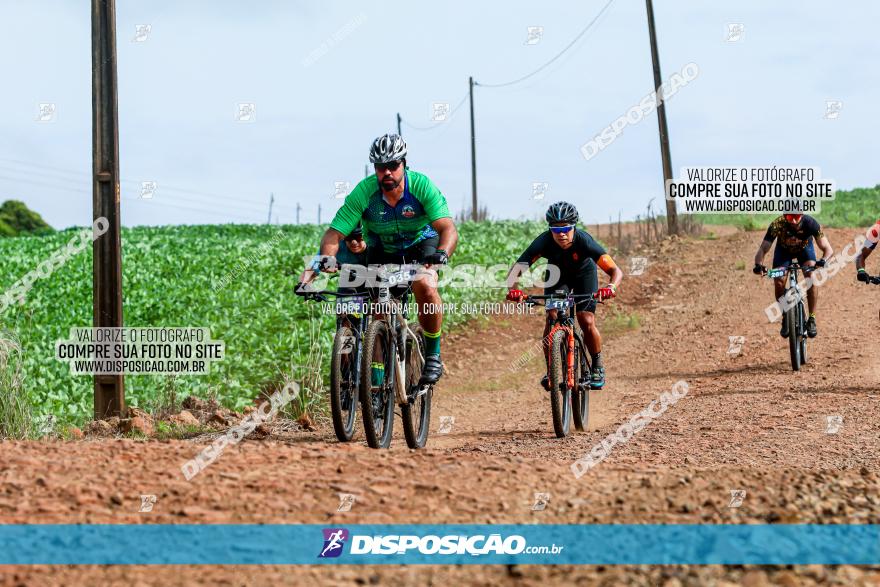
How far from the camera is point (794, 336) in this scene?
1284 centimetres

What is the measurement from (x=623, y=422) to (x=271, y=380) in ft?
20.5

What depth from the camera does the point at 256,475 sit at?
5262mm

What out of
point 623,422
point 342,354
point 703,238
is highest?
point 703,238

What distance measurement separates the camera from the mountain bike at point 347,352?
728 centimetres

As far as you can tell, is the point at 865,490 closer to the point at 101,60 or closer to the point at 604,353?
the point at 101,60

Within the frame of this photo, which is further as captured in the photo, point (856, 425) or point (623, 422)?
point (623, 422)

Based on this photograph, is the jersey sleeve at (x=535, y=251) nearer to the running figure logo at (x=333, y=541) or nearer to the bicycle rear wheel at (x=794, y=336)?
the bicycle rear wheel at (x=794, y=336)

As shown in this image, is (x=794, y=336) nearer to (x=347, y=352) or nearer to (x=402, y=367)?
(x=402, y=367)

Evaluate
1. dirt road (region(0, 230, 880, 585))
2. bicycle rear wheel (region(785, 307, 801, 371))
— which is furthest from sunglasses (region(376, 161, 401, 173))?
bicycle rear wheel (region(785, 307, 801, 371))

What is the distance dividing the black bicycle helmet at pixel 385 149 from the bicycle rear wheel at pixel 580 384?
10.2 feet

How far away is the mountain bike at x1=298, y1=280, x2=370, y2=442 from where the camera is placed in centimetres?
728

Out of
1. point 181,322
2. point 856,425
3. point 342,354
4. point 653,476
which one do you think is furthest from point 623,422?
point 181,322

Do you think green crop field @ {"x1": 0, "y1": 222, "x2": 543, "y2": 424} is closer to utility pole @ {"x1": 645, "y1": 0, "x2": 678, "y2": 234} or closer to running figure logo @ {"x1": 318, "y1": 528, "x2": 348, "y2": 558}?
utility pole @ {"x1": 645, "y1": 0, "x2": 678, "y2": 234}

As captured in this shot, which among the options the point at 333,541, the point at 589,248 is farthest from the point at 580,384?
the point at 333,541
